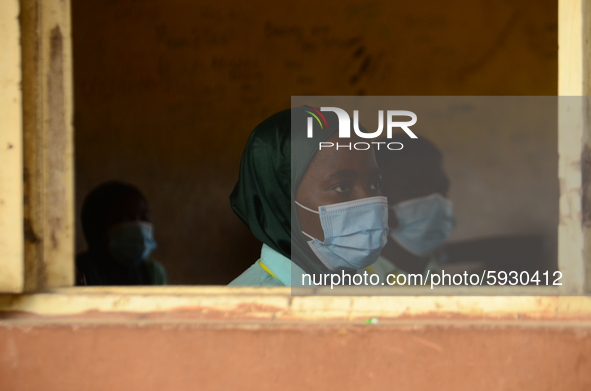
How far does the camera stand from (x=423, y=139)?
3.31 metres

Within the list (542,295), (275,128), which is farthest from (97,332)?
(275,128)

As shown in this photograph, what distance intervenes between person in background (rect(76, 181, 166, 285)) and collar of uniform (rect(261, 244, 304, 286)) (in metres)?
1.63

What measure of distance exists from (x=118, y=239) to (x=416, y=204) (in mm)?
1717

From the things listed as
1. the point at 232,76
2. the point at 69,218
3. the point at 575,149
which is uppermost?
the point at 232,76

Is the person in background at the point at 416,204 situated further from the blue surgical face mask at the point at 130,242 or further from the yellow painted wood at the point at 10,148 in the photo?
the yellow painted wood at the point at 10,148

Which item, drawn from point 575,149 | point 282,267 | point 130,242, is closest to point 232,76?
point 130,242

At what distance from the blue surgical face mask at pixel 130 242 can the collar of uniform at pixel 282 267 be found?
5.80 feet

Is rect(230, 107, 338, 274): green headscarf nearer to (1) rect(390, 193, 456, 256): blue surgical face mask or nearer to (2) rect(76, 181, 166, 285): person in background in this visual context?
(1) rect(390, 193, 456, 256): blue surgical face mask

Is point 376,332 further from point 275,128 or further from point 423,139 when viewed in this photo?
point 423,139

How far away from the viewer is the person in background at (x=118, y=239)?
3.00 meters

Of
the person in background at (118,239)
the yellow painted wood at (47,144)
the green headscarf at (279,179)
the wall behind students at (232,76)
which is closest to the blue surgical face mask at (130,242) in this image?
the person in background at (118,239)

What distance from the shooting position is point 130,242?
10.4 feet

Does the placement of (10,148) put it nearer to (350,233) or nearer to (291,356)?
(291,356)

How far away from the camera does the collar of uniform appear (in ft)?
5.00
